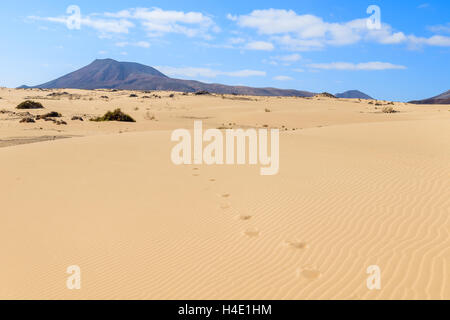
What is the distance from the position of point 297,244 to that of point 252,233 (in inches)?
27.3

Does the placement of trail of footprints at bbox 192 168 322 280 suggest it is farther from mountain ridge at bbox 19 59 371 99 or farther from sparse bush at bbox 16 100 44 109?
mountain ridge at bbox 19 59 371 99

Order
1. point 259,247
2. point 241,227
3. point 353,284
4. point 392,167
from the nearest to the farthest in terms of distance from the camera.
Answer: point 353,284, point 259,247, point 241,227, point 392,167

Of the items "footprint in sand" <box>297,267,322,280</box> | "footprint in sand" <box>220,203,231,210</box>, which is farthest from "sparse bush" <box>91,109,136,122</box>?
"footprint in sand" <box>297,267,322,280</box>

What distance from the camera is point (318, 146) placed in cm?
1191

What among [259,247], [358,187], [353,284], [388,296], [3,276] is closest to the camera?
[388,296]

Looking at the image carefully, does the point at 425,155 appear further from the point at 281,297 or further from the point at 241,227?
the point at 281,297

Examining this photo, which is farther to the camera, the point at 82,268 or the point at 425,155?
the point at 425,155

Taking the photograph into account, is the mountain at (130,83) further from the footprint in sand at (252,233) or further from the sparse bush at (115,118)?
the footprint in sand at (252,233)

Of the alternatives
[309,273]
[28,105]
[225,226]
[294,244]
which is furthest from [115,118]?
[309,273]

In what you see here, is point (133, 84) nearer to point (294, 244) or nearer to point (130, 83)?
point (130, 83)

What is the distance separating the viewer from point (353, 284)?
3.84 metres
